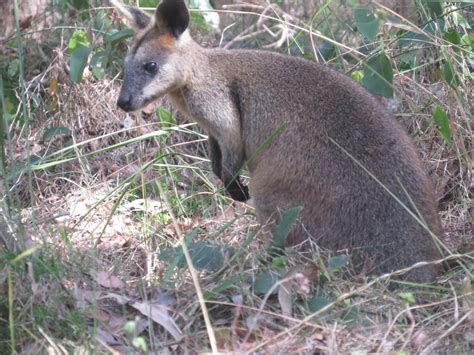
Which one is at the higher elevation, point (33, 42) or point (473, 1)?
point (473, 1)

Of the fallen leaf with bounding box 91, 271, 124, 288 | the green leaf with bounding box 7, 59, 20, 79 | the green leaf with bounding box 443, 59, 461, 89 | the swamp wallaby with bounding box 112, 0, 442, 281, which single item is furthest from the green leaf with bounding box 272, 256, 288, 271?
the green leaf with bounding box 7, 59, 20, 79

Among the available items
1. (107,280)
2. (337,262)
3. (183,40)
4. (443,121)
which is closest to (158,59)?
(183,40)

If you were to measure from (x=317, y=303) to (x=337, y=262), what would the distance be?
0.88 feet

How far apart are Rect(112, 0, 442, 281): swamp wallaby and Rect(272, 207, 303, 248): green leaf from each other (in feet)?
1.03

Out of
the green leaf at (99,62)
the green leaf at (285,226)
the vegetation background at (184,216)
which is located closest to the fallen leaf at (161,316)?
the vegetation background at (184,216)

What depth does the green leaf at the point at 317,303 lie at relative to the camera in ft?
11.5

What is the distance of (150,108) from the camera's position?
6.14 m

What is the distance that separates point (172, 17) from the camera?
4727 millimetres

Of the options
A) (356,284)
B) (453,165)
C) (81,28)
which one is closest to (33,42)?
(81,28)

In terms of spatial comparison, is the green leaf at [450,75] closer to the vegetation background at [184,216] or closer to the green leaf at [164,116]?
the vegetation background at [184,216]

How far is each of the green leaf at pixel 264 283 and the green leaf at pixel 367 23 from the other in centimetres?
155

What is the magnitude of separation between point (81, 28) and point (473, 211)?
2.88m

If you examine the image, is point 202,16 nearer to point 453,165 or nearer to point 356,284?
point 453,165

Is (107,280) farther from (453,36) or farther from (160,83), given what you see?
(453,36)
